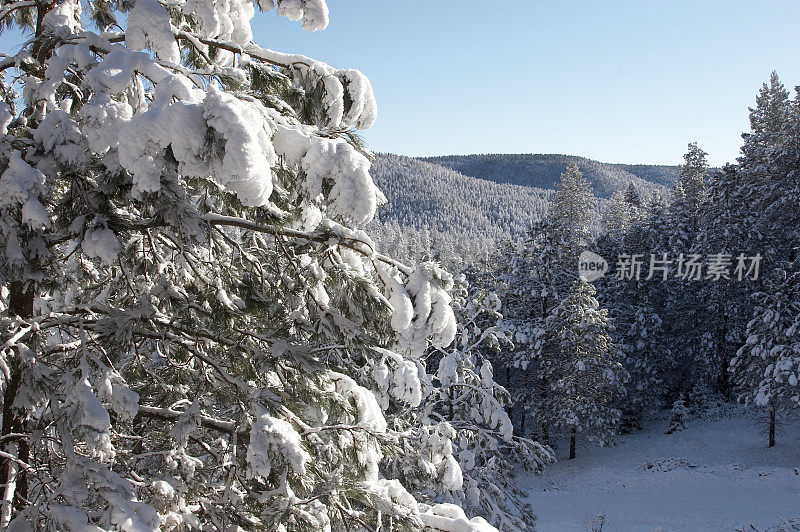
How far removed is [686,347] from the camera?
106 feet

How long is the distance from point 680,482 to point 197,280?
24523 millimetres

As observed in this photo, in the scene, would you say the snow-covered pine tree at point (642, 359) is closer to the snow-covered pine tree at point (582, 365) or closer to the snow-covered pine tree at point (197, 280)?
the snow-covered pine tree at point (582, 365)

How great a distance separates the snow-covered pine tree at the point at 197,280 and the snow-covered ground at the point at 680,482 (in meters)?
17.2

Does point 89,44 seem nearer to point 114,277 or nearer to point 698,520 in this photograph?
point 114,277

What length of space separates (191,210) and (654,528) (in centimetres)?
1979

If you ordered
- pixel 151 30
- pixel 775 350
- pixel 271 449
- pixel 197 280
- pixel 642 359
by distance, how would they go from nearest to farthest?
pixel 271 449 < pixel 151 30 < pixel 197 280 < pixel 775 350 < pixel 642 359

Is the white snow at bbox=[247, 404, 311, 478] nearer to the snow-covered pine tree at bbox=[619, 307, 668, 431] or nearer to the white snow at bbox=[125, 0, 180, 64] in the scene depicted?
the white snow at bbox=[125, 0, 180, 64]

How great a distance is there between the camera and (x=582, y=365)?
2572cm

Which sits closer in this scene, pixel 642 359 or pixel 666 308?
pixel 642 359

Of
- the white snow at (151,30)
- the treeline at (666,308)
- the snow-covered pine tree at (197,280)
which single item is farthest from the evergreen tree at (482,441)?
the treeline at (666,308)

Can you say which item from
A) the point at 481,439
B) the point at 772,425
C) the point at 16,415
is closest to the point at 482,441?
the point at 481,439

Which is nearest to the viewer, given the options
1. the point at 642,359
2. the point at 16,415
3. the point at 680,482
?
the point at 16,415

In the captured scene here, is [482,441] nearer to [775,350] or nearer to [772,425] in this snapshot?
[775,350]

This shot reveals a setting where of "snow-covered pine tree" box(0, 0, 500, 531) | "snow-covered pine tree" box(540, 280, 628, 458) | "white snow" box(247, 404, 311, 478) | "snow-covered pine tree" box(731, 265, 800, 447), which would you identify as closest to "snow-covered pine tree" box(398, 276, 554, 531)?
"snow-covered pine tree" box(0, 0, 500, 531)
